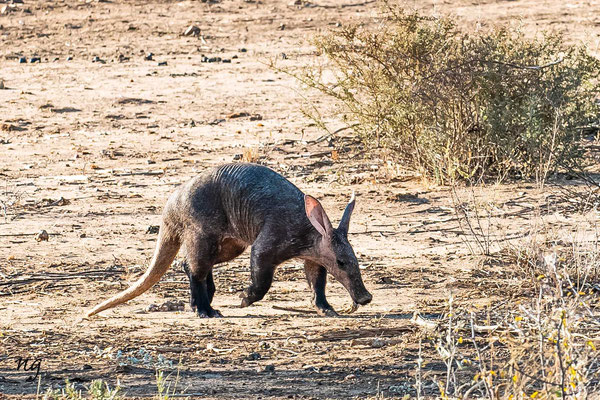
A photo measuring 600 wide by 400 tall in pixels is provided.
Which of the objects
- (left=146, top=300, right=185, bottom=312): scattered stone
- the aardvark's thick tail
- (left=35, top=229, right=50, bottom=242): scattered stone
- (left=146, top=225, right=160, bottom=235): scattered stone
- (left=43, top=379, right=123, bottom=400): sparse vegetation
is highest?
(left=43, top=379, right=123, bottom=400): sparse vegetation

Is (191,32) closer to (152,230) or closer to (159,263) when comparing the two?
(152,230)

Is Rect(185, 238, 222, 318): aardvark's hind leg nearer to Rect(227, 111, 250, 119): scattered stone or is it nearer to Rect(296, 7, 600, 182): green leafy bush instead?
Rect(296, 7, 600, 182): green leafy bush

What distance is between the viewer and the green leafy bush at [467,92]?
1002 centimetres

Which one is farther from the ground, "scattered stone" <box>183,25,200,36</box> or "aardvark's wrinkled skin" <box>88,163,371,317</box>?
"aardvark's wrinkled skin" <box>88,163,371,317</box>

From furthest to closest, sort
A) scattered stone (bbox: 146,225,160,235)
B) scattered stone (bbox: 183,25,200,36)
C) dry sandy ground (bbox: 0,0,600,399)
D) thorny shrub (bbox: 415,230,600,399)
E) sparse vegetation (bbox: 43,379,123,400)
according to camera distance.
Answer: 1. scattered stone (bbox: 183,25,200,36)
2. scattered stone (bbox: 146,225,160,235)
3. dry sandy ground (bbox: 0,0,600,399)
4. sparse vegetation (bbox: 43,379,123,400)
5. thorny shrub (bbox: 415,230,600,399)

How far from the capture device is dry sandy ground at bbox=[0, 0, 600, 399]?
6078 millimetres

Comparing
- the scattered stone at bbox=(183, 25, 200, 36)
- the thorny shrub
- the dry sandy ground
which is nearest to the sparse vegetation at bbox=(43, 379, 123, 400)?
the dry sandy ground

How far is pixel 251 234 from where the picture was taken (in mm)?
7184

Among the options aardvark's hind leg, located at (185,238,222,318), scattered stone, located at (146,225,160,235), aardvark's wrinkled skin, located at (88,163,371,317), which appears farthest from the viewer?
scattered stone, located at (146,225,160,235)

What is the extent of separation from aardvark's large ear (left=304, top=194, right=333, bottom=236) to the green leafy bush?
3.39 meters

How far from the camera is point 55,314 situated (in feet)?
23.1

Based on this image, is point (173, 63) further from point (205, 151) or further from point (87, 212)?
point (87, 212)

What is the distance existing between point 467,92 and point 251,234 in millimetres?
3638

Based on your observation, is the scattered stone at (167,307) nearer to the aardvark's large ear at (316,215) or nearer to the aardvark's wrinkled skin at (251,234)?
the aardvark's wrinkled skin at (251,234)
